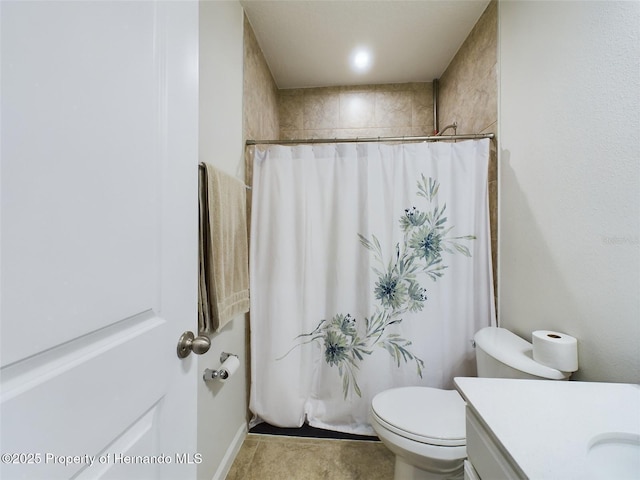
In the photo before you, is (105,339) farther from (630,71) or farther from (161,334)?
(630,71)

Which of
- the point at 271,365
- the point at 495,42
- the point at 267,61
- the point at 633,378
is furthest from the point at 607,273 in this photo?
the point at 267,61

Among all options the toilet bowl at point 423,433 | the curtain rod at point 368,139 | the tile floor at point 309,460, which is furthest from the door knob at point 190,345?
the curtain rod at point 368,139

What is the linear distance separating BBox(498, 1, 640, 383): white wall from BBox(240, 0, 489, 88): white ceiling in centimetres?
41

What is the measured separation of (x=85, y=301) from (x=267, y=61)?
218 centimetres

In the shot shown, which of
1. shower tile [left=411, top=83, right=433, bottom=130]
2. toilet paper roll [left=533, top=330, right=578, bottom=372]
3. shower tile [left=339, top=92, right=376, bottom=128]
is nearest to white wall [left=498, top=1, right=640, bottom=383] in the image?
toilet paper roll [left=533, top=330, right=578, bottom=372]

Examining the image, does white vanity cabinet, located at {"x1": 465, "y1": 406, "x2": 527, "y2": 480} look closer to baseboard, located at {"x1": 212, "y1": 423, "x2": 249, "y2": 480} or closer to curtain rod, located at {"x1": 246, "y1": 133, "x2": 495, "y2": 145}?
baseboard, located at {"x1": 212, "y1": 423, "x2": 249, "y2": 480}

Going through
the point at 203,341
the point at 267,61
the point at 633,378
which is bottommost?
the point at 633,378

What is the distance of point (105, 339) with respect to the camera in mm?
429

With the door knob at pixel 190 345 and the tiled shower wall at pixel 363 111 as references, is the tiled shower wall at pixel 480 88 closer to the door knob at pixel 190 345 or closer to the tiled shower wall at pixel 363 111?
the tiled shower wall at pixel 363 111

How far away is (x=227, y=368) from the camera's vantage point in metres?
1.12

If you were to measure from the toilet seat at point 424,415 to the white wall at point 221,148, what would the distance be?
71 centimetres

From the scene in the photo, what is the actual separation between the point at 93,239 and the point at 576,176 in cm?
140

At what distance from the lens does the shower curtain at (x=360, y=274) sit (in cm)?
148

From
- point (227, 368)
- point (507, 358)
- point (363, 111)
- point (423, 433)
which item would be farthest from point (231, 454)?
point (363, 111)
